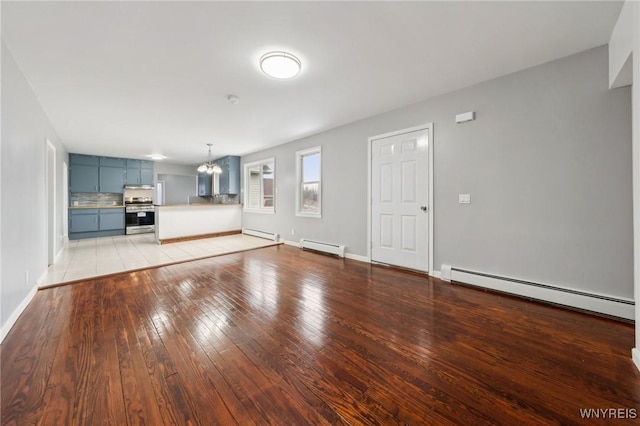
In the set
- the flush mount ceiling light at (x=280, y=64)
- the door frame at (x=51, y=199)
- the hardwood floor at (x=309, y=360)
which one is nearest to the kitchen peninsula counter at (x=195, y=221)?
the door frame at (x=51, y=199)

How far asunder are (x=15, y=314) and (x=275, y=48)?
11.3 ft

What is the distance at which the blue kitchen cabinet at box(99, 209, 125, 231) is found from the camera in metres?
7.39

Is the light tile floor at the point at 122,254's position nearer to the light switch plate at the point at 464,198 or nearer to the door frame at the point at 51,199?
the door frame at the point at 51,199

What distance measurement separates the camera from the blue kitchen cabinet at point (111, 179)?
24.7 ft

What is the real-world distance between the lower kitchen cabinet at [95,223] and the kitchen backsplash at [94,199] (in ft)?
1.90

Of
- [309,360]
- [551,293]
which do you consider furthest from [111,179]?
[551,293]

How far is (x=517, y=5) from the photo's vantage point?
1.89m

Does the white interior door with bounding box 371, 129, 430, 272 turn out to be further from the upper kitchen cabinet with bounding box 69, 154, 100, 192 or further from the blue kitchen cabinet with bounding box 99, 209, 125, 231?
the upper kitchen cabinet with bounding box 69, 154, 100, 192

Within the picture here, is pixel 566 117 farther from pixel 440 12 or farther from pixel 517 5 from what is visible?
pixel 440 12

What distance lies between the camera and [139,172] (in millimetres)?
8156

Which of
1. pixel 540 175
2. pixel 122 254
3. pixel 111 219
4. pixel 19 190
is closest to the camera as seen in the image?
pixel 19 190

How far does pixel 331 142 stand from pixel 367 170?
3.65 ft

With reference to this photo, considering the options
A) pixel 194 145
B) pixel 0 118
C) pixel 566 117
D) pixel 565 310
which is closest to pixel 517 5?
pixel 566 117

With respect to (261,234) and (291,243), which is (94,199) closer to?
(261,234)
